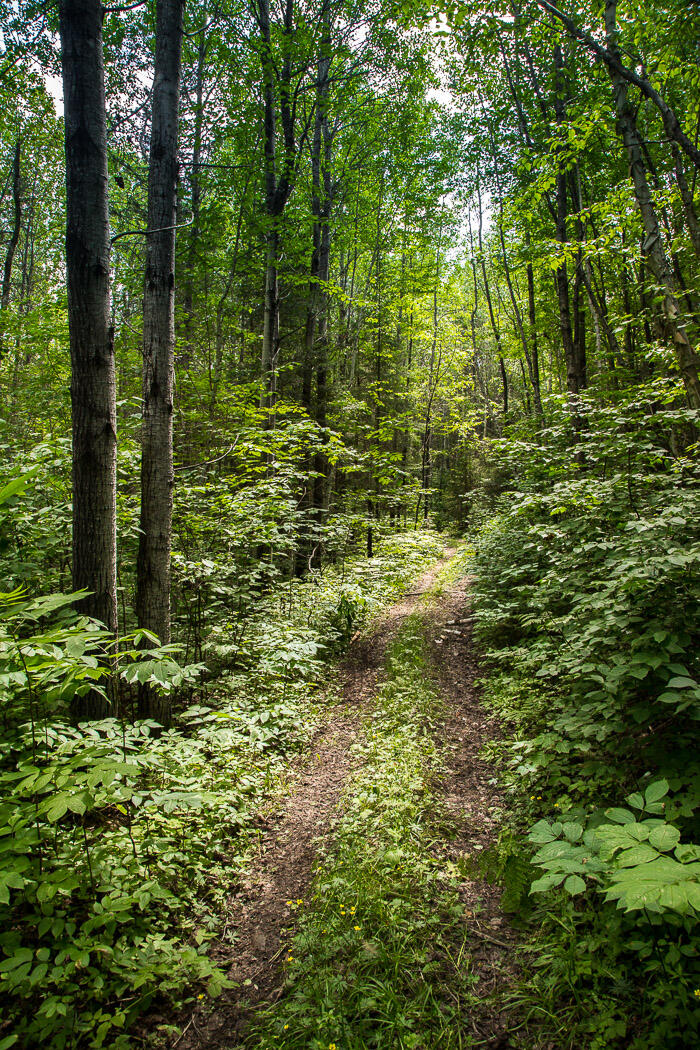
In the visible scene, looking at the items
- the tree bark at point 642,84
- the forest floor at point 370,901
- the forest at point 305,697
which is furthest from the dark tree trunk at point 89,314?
the tree bark at point 642,84

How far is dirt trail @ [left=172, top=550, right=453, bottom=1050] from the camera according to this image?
2.31 meters

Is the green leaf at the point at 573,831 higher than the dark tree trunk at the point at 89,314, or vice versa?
the dark tree trunk at the point at 89,314

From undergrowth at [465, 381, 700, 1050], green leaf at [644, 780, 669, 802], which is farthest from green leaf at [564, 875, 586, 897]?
green leaf at [644, 780, 669, 802]

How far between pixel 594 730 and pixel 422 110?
17789mm

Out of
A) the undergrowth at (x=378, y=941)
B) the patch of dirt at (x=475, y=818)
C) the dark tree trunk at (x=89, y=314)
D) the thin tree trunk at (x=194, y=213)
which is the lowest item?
the undergrowth at (x=378, y=941)

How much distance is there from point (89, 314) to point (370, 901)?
4786 mm

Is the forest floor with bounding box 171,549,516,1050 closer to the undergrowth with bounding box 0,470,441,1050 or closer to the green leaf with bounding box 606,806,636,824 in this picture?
the undergrowth with bounding box 0,470,441,1050

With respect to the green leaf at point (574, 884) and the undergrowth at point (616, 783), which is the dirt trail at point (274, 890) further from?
the green leaf at point (574, 884)

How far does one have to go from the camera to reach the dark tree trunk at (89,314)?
11.5 feet

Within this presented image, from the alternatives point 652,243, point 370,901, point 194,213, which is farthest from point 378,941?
point 194,213

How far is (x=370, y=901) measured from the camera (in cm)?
280

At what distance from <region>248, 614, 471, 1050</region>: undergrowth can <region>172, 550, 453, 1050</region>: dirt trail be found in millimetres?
125

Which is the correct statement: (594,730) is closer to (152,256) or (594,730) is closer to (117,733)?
(117,733)

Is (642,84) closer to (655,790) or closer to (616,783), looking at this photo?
(655,790)
